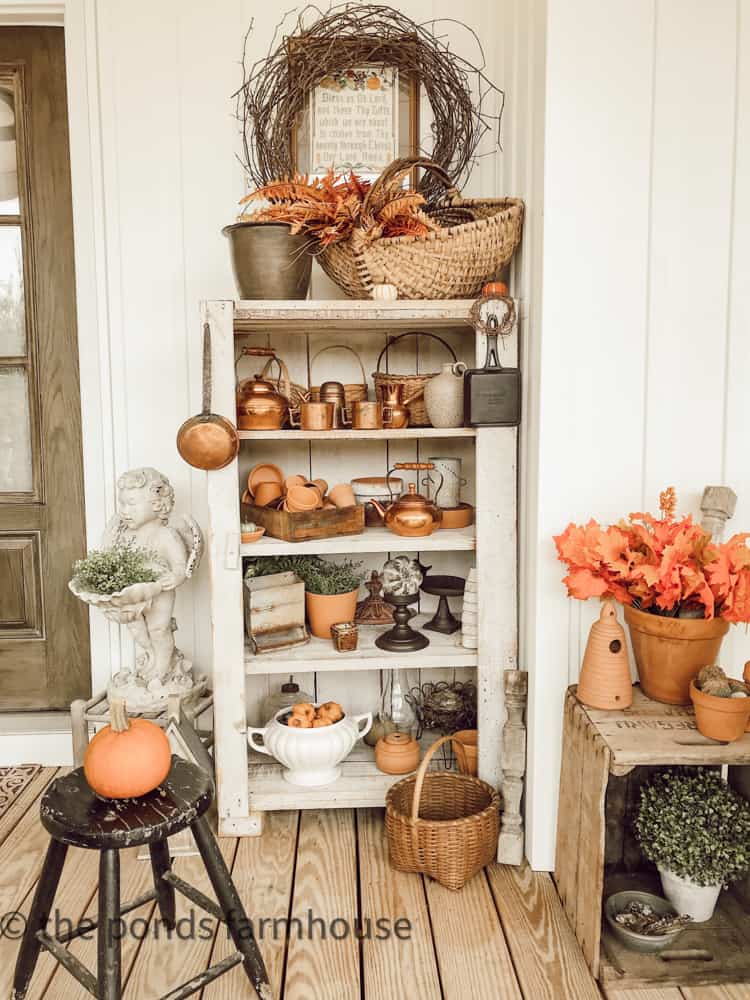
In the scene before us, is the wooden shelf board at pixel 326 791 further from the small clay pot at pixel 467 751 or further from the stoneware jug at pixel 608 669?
the stoneware jug at pixel 608 669

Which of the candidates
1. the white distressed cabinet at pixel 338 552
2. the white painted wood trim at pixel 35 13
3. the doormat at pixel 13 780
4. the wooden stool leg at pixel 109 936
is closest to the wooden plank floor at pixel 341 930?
the white distressed cabinet at pixel 338 552

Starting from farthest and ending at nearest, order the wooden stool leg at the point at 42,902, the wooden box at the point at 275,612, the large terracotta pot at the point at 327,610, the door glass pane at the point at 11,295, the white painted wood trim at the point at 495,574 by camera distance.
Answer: the door glass pane at the point at 11,295 < the large terracotta pot at the point at 327,610 < the wooden box at the point at 275,612 < the white painted wood trim at the point at 495,574 < the wooden stool leg at the point at 42,902

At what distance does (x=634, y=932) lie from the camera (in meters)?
1.94

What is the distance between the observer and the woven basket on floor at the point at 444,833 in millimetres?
2172

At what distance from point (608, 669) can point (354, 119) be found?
187 centimetres

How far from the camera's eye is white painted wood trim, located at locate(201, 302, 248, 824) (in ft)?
7.70

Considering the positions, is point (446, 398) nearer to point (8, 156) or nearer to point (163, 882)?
point (163, 882)

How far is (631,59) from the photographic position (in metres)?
2.10

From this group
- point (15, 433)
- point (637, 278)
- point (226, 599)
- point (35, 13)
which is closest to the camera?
point (637, 278)

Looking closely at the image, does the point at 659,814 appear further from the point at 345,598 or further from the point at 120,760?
the point at 120,760

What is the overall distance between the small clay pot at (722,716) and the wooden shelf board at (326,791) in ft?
3.22

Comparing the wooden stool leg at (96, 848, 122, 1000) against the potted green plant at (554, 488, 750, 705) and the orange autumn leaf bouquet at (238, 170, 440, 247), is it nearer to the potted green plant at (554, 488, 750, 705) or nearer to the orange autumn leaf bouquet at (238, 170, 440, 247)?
the potted green plant at (554, 488, 750, 705)

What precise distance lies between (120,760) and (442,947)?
3.03 feet

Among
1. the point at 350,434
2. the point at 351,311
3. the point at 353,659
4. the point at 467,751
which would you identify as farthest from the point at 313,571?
the point at 351,311
